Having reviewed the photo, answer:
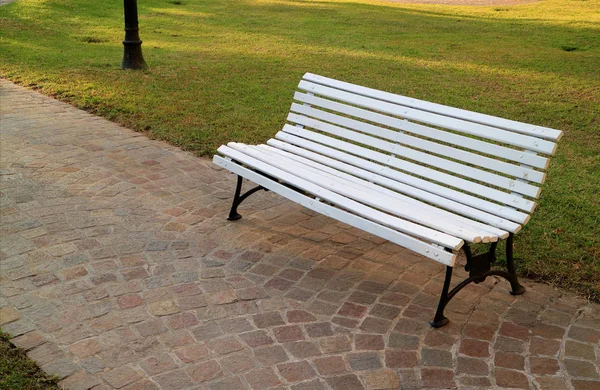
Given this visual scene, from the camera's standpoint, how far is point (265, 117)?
716 centimetres

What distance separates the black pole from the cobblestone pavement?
4.09m

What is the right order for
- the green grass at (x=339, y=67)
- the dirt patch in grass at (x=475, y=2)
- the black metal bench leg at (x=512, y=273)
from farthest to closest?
the dirt patch in grass at (x=475, y=2)
the green grass at (x=339, y=67)
the black metal bench leg at (x=512, y=273)

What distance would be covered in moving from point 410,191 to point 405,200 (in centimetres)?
12

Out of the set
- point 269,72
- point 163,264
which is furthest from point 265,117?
point 163,264

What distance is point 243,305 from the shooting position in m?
3.71

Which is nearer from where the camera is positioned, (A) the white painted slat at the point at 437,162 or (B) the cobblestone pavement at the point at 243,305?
(B) the cobblestone pavement at the point at 243,305

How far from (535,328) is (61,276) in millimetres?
2665

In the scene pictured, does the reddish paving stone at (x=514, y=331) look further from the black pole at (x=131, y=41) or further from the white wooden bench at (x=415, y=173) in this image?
the black pole at (x=131, y=41)

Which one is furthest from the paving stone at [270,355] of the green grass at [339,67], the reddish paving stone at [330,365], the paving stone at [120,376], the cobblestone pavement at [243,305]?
the green grass at [339,67]

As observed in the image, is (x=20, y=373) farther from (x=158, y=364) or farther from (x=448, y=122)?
(x=448, y=122)

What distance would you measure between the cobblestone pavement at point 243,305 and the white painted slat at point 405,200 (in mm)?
451

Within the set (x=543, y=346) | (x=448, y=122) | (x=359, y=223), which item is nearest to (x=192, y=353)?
(x=359, y=223)

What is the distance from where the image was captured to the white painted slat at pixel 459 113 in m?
3.59

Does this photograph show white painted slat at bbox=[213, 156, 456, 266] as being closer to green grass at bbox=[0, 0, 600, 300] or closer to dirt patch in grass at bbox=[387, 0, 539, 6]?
green grass at bbox=[0, 0, 600, 300]
